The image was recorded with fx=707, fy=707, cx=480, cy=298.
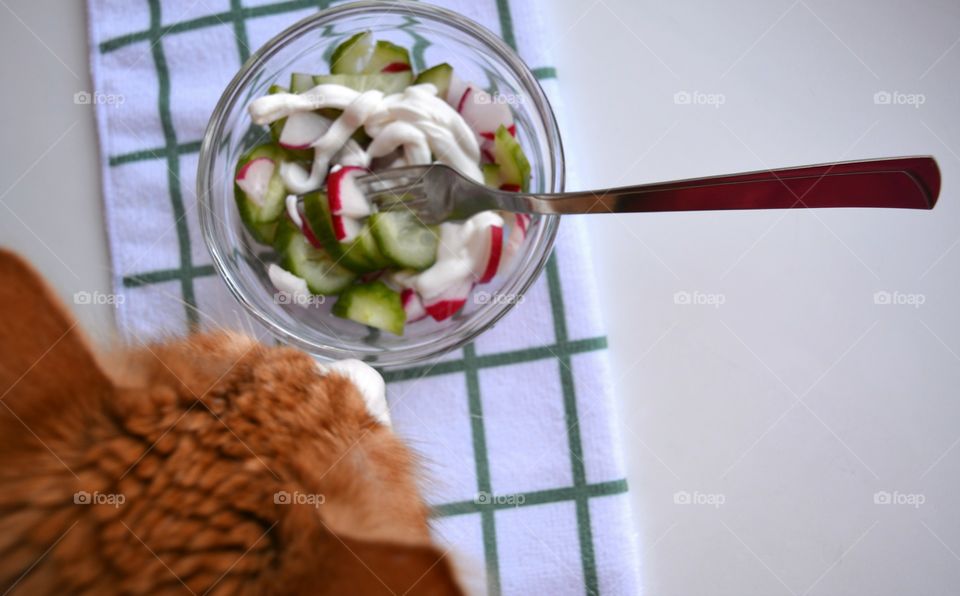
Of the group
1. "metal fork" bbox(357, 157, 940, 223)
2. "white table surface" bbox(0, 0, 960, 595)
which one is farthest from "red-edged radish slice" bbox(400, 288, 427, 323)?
"white table surface" bbox(0, 0, 960, 595)

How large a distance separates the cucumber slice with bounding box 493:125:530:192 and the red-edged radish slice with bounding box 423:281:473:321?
123 millimetres

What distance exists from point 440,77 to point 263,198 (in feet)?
0.75

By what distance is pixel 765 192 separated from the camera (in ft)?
2.00

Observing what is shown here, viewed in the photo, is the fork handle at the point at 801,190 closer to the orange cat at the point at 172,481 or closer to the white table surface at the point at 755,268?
the white table surface at the point at 755,268

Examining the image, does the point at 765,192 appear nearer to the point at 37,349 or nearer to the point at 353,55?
the point at 353,55

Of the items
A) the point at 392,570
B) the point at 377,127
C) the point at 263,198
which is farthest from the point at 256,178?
the point at 392,570

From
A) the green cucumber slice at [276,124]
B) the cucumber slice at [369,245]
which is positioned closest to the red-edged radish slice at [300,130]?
the green cucumber slice at [276,124]

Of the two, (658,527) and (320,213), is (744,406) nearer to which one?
(658,527)

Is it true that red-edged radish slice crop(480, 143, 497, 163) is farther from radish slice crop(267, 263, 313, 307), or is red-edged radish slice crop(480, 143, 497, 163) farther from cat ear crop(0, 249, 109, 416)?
cat ear crop(0, 249, 109, 416)

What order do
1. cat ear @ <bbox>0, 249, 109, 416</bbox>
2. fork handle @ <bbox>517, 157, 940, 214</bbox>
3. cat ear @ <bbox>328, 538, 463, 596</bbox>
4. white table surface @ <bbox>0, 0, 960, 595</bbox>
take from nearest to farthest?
1. cat ear @ <bbox>328, 538, 463, 596</bbox>
2. cat ear @ <bbox>0, 249, 109, 416</bbox>
3. fork handle @ <bbox>517, 157, 940, 214</bbox>
4. white table surface @ <bbox>0, 0, 960, 595</bbox>

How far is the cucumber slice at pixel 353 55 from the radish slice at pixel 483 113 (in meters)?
0.12

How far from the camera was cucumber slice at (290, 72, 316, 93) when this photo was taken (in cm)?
77

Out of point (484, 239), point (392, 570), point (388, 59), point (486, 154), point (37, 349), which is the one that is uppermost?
point (388, 59)

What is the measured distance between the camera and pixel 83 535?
40cm
